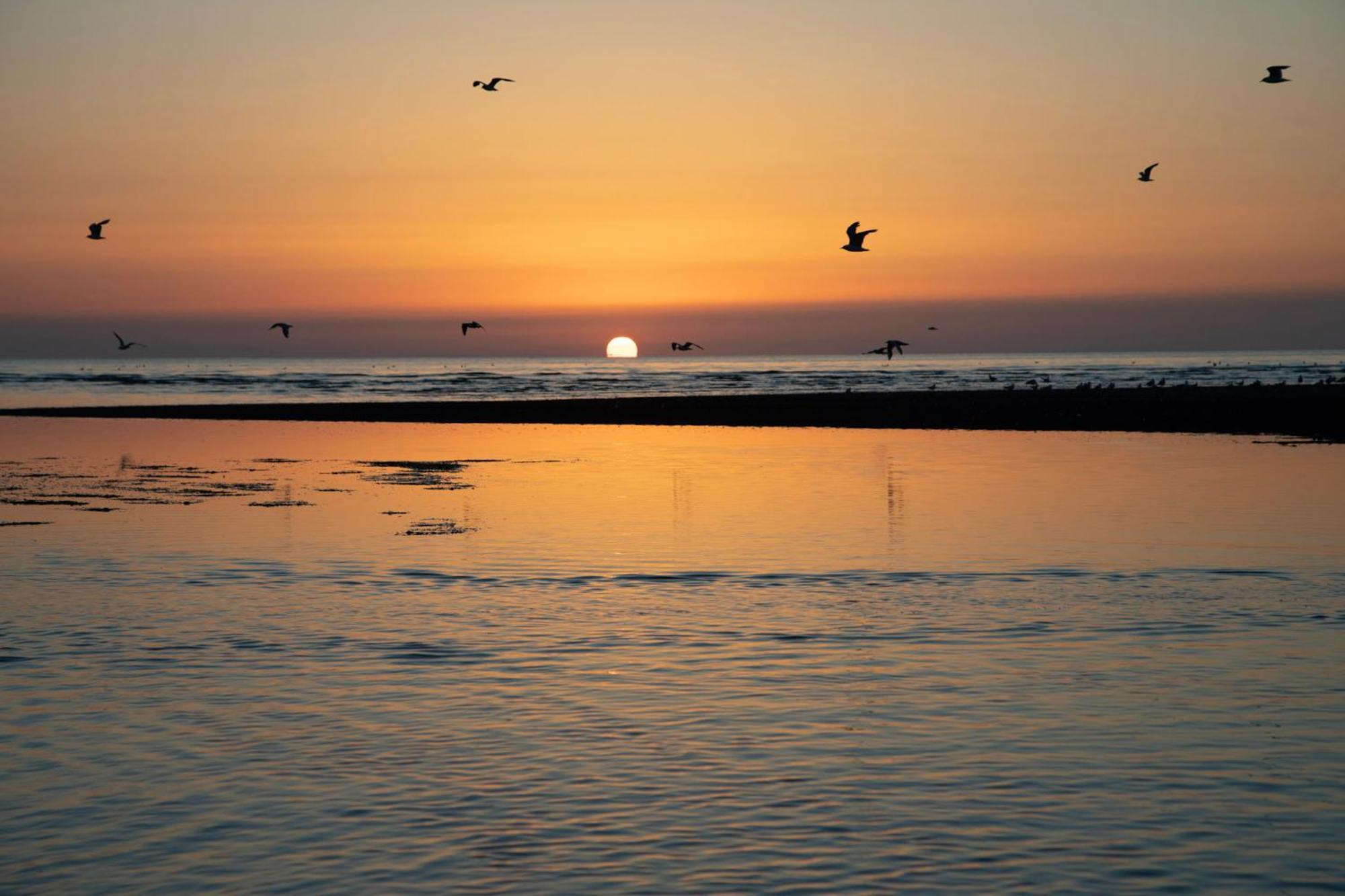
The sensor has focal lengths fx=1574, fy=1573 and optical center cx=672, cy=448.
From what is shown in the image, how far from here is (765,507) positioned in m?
30.8

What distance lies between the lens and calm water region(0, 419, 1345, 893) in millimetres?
9852

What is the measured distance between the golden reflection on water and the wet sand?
23.8ft

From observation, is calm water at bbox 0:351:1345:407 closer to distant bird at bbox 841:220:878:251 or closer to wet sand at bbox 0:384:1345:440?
wet sand at bbox 0:384:1345:440

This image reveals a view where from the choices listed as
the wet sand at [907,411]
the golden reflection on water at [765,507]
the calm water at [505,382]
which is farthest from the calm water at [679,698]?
the calm water at [505,382]

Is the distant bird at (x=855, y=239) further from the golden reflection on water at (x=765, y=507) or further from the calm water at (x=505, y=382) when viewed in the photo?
the calm water at (x=505, y=382)

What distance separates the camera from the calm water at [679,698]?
388 inches

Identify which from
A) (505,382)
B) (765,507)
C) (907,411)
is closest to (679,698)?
(765,507)

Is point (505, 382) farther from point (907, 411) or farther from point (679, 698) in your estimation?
point (679, 698)

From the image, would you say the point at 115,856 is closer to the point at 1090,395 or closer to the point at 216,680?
the point at 216,680

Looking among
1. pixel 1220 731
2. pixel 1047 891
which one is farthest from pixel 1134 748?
pixel 1047 891

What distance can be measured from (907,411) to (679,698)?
56.0 metres

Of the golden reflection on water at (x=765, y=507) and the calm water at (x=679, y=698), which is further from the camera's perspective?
the golden reflection on water at (x=765, y=507)

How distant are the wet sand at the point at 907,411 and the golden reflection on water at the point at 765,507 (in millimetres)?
7247

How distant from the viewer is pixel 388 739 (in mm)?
12664
